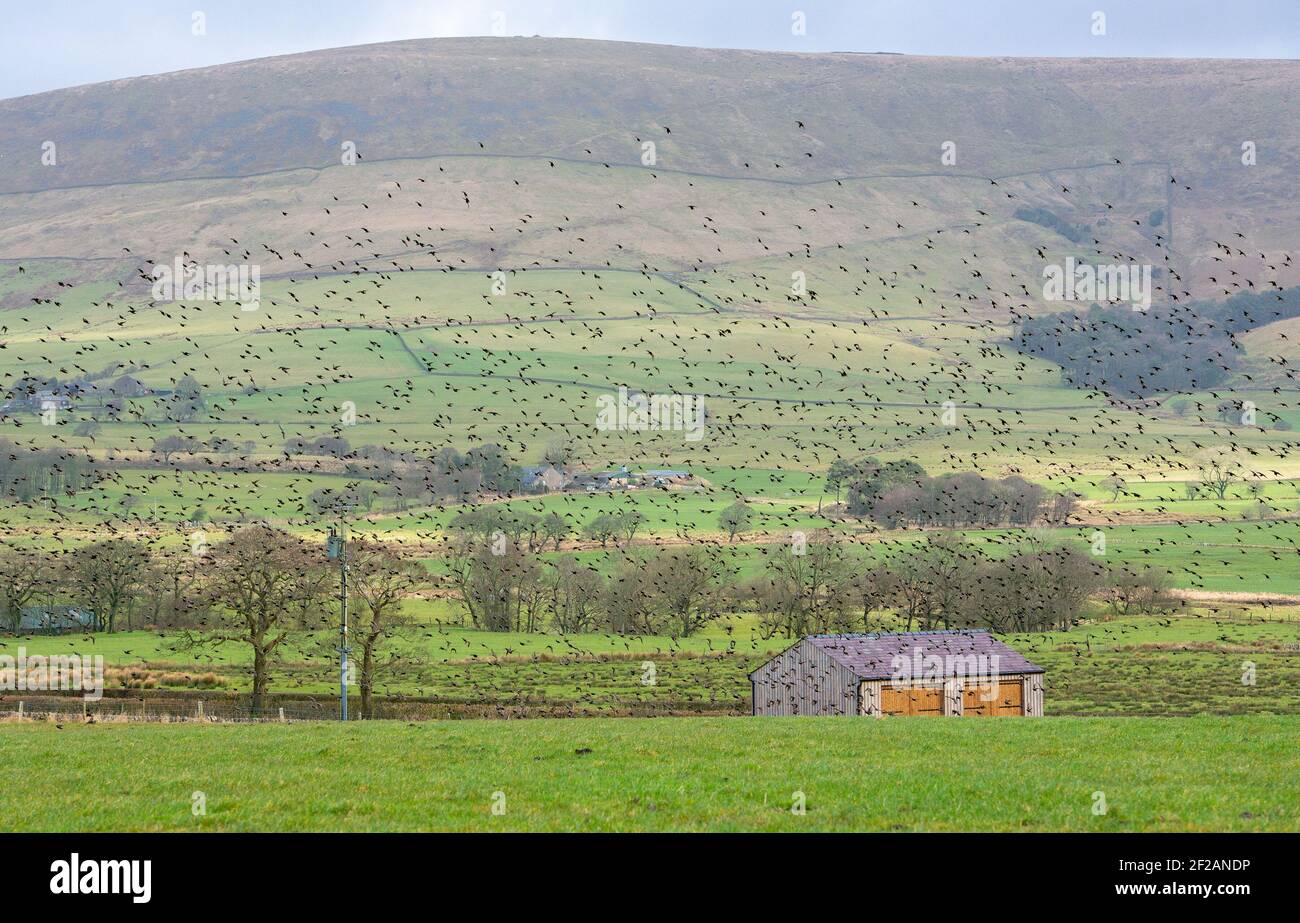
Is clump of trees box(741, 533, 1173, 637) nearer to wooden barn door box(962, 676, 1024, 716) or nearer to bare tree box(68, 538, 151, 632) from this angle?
wooden barn door box(962, 676, 1024, 716)

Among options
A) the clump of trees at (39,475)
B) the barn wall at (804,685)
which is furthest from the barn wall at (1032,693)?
the clump of trees at (39,475)

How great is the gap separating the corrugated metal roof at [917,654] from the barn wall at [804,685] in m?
0.52

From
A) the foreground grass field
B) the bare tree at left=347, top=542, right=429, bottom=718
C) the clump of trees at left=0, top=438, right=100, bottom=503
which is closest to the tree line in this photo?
the bare tree at left=347, top=542, right=429, bottom=718

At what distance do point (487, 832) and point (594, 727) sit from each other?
20.2m

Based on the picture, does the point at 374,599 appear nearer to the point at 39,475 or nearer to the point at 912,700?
the point at 912,700

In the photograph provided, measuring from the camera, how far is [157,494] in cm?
14938

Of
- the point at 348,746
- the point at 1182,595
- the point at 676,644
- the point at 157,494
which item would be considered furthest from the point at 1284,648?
the point at 157,494

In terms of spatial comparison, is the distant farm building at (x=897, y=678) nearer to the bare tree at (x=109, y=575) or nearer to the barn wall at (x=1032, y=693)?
the barn wall at (x=1032, y=693)

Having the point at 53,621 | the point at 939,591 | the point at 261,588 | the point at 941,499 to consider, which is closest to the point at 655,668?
the point at 261,588

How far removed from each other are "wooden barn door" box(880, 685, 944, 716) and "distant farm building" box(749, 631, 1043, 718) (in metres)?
0.04

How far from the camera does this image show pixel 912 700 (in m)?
58.6

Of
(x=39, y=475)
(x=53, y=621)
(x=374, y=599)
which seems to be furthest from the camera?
(x=39, y=475)

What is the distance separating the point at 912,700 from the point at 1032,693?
6.37 meters
